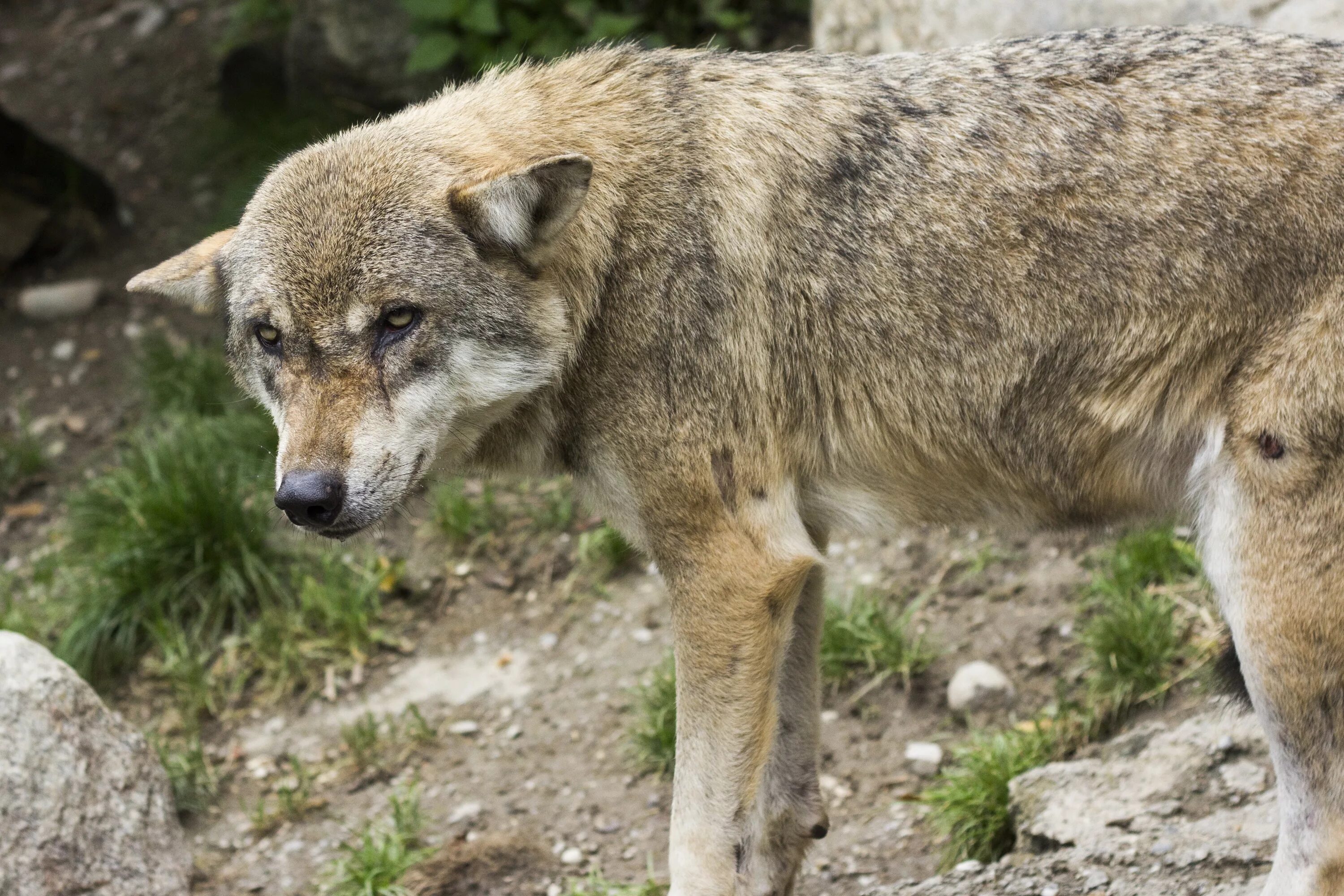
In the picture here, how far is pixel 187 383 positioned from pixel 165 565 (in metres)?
1.73

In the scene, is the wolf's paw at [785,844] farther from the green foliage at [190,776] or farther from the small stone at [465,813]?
the green foliage at [190,776]

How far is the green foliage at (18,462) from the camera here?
7801mm

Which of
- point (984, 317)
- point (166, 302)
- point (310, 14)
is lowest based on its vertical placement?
point (166, 302)

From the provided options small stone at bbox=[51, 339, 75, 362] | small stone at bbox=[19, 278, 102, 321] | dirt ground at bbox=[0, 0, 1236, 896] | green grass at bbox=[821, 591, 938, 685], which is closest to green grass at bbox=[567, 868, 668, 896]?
dirt ground at bbox=[0, 0, 1236, 896]

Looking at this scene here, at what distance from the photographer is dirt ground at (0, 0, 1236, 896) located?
508 cm

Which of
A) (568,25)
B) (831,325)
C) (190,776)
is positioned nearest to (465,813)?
(190,776)

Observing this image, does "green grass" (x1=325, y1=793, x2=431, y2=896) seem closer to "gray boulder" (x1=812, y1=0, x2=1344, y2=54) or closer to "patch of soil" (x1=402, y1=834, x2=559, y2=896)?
"patch of soil" (x1=402, y1=834, x2=559, y2=896)

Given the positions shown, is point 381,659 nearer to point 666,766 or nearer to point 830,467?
point 666,766

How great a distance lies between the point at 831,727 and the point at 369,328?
280cm

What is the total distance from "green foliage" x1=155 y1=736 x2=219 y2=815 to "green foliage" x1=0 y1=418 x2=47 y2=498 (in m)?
2.68

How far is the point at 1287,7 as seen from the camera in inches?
230

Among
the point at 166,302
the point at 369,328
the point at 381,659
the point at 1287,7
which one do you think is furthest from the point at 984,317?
the point at 166,302

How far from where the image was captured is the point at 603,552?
21.5 ft

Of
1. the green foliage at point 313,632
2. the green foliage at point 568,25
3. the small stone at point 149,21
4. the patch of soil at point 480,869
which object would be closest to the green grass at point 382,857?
the patch of soil at point 480,869
